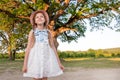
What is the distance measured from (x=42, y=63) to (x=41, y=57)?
118 mm

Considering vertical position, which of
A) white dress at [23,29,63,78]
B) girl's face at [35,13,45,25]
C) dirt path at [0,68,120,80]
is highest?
girl's face at [35,13,45,25]

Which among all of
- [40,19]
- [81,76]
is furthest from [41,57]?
[81,76]

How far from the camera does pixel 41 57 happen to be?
7.29 m

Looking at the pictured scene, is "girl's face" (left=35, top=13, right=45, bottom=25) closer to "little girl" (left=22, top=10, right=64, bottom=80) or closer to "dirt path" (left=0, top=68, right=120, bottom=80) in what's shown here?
"little girl" (left=22, top=10, right=64, bottom=80)

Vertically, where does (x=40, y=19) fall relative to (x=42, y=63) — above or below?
above

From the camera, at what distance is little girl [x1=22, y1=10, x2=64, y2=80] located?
7.27 metres

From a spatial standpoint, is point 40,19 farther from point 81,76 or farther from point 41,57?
point 81,76

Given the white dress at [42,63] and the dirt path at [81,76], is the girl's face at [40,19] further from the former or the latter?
the dirt path at [81,76]

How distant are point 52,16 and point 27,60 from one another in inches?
995

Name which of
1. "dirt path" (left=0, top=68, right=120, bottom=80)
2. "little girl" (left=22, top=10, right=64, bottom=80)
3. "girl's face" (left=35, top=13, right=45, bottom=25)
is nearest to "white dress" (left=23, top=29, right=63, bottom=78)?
"little girl" (left=22, top=10, right=64, bottom=80)

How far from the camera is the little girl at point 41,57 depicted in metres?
7.27

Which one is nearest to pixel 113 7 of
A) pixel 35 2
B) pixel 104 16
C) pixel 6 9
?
pixel 104 16

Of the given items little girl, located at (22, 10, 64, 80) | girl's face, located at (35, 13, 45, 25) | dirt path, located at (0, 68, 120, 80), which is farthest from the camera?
dirt path, located at (0, 68, 120, 80)

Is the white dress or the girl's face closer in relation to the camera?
the white dress
